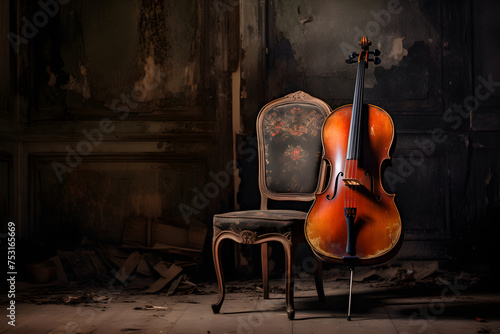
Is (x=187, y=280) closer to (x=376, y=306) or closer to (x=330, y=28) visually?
(x=376, y=306)

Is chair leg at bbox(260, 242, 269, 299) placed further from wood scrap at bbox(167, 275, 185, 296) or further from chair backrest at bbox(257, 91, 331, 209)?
wood scrap at bbox(167, 275, 185, 296)

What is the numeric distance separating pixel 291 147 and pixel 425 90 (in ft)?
4.09

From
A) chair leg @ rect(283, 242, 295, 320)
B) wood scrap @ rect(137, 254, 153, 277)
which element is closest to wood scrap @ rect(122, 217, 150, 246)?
wood scrap @ rect(137, 254, 153, 277)

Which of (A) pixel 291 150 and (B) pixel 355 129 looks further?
(A) pixel 291 150

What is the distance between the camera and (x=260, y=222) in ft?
8.11

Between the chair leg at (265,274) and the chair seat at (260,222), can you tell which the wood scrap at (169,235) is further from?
the chair seat at (260,222)

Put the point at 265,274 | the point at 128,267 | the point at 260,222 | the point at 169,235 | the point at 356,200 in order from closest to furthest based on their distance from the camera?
the point at 356,200 < the point at 260,222 < the point at 265,274 < the point at 128,267 < the point at 169,235

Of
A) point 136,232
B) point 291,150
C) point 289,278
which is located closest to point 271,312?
point 289,278

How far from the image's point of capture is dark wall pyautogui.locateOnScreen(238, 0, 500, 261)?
11.4 feet

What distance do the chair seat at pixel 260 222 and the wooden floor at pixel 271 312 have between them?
0.44 meters

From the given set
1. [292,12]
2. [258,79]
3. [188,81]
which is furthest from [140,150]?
[292,12]

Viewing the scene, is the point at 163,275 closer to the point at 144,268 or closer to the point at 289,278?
the point at 144,268

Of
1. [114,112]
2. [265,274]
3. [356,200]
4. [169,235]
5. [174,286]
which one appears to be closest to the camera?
[356,200]

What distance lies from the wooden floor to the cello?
0.82 feet
